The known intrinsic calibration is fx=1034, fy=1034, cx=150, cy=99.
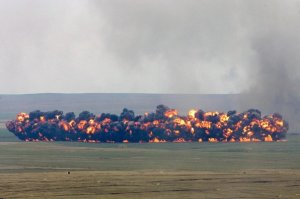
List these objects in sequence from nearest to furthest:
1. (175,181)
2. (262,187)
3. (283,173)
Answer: (262,187) → (175,181) → (283,173)

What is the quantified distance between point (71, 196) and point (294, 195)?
3175 centimetres

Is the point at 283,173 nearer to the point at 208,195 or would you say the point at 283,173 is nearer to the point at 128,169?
the point at 128,169

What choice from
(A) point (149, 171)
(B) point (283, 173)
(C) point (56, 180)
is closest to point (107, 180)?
(C) point (56, 180)

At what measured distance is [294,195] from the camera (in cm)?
14762

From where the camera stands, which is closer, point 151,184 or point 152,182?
point 151,184

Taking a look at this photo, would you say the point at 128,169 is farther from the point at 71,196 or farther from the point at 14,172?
the point at 71,196

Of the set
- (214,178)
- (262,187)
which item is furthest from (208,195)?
(214,178)

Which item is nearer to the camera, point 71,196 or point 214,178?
point 71,196

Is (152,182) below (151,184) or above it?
above

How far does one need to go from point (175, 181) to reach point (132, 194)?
21.5 m

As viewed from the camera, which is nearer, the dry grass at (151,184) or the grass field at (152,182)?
the dry grass at (151,184)

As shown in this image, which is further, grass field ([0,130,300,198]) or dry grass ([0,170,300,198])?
grass field ([0,130,300,198])

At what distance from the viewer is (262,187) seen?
521ft

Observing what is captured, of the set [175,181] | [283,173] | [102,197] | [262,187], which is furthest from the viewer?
[283,173]
